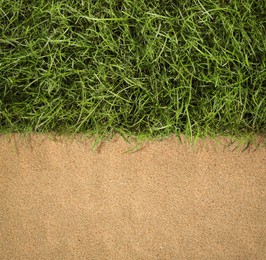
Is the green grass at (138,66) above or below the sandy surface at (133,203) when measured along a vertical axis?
above

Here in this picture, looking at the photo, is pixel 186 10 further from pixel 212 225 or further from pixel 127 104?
pixel 212 225

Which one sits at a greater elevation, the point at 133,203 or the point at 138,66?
the point at 138,66

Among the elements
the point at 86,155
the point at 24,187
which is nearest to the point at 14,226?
the point at 24,187

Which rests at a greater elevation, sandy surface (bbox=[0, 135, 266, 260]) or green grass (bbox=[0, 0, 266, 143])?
green grass (bbox=[0, 0, 266, 143])
